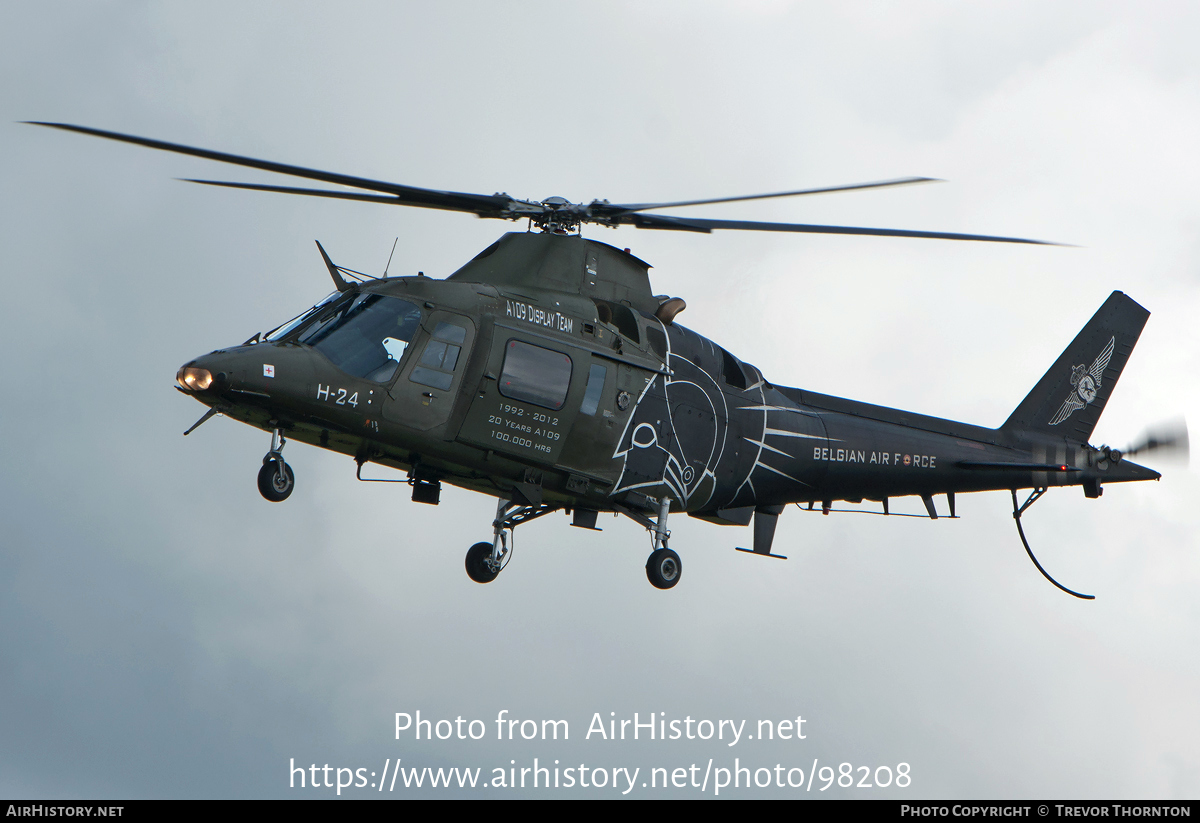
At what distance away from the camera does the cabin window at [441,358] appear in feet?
63.3

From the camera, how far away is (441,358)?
63.8 ft

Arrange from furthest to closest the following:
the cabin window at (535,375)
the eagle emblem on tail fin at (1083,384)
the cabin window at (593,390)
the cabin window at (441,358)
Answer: the eagle emblem on tail fin at (1083,384) → the cabin window at (593,390) → the cabin window at (535,375) → the cabin window at (441,358)

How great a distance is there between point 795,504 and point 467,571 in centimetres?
668

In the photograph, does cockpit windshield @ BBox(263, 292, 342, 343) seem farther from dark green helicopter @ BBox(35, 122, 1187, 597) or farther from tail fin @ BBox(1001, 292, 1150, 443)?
tail fin @ BBox(1001, 292, 1150, 443)

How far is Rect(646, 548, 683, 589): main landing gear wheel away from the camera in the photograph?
873 inches

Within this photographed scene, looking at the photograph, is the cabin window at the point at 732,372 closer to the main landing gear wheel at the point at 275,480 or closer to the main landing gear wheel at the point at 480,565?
the main landing gear wheel at the point at 480,565

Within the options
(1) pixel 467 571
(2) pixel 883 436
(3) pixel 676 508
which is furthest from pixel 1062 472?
(1) pixel 467 571

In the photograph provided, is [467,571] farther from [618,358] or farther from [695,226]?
[695,226]

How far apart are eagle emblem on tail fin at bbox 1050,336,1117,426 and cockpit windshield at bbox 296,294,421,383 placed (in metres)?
15.4

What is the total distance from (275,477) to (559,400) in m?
4.50

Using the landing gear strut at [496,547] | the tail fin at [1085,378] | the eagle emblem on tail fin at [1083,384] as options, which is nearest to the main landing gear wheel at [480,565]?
the landing gear strut at [496,547]

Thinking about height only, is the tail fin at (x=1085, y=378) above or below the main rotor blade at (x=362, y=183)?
above

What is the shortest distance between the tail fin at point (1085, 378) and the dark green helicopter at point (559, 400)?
6.93 ft

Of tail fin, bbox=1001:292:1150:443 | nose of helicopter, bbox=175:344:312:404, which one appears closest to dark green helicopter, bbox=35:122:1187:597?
nose of helicopter, bbox=175:344:312:404
